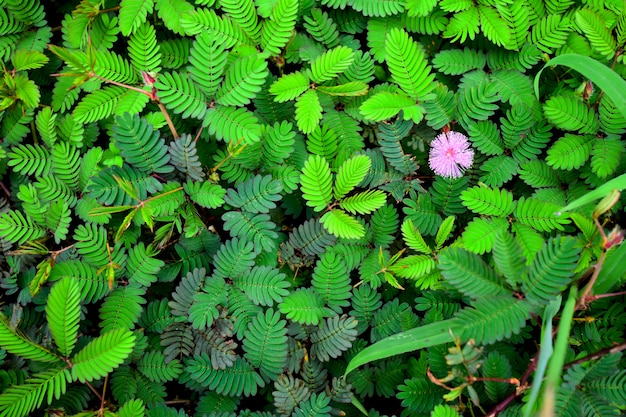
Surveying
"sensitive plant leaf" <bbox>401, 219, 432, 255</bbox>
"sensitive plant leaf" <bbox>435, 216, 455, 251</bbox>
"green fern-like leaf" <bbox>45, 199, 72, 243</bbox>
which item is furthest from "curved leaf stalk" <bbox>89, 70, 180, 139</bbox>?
"sensitive plant leaf" <bbox>435, 216, 455, 251</bbox>

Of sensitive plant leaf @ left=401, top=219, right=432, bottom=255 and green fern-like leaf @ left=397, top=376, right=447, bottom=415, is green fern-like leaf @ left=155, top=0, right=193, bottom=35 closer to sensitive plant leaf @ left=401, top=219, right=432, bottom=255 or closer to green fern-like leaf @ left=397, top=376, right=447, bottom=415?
sensitive plant leaf @ left=401, top=219, right=432, bottom=255

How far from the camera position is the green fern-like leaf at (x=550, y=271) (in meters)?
1.56

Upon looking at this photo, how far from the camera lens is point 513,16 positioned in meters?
1.92

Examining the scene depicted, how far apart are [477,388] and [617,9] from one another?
142cm

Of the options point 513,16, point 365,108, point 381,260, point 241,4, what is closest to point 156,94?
point 241,4

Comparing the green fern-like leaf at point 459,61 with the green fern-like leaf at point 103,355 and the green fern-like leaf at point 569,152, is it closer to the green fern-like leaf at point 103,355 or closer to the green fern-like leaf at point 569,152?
the green fern-like leaf at point 569,152

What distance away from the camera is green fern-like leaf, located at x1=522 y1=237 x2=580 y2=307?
61.3 inches

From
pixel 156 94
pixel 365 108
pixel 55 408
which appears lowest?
pixel 55 408

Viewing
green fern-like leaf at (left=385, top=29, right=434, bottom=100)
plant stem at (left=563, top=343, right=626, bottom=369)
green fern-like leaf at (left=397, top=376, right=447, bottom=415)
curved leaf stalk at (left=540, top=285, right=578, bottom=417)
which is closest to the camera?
curved leaf stalk at (left=540, top=285, right=578, bottom=417)

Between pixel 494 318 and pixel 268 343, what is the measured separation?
29.3 inches

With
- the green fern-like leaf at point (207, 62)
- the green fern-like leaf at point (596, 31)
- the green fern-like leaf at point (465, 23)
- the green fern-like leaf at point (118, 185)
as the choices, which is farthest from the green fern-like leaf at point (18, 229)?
the green fern-like leaf at point (596, 31)

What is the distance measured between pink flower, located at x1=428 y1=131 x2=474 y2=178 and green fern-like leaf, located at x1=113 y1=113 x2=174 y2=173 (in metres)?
0.96

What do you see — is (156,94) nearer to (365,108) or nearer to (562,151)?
(365,108)

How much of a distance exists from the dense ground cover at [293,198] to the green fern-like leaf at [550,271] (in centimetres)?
8
